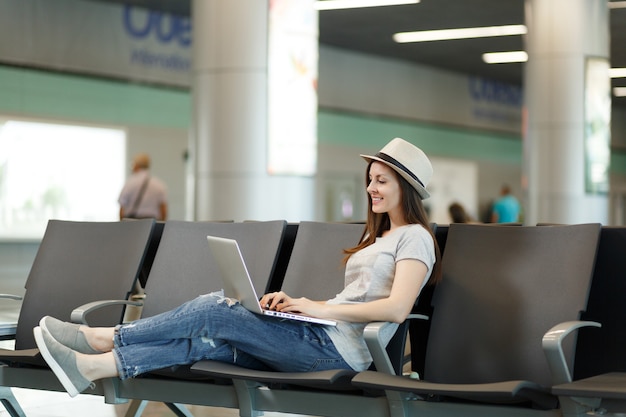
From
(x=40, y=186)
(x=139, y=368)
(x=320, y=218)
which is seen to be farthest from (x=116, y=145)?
(x=139, y=368)

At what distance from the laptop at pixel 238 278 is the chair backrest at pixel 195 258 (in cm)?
60

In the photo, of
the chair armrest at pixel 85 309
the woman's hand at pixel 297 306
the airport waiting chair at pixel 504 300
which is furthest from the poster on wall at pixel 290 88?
the woman's hand at pixel 297 306

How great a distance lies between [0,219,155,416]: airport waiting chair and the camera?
4332 millimetres

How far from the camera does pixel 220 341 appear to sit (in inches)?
135

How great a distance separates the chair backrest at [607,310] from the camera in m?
3.44

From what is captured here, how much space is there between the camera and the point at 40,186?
14.8 meters

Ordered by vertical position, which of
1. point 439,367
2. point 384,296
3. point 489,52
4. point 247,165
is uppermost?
point 489,52

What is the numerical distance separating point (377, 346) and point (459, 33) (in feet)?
49.5

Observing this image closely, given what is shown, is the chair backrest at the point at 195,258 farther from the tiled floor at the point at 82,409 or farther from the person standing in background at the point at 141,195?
the person standing in background at the point at 141,195

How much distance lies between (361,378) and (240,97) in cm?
590

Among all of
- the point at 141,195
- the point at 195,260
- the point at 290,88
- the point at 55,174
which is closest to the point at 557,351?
the point at 195,260

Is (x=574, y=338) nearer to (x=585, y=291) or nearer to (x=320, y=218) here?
(x=585, y=291)

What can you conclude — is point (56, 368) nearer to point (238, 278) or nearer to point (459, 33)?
point (238, 278)

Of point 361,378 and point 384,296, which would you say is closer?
point 361,378
